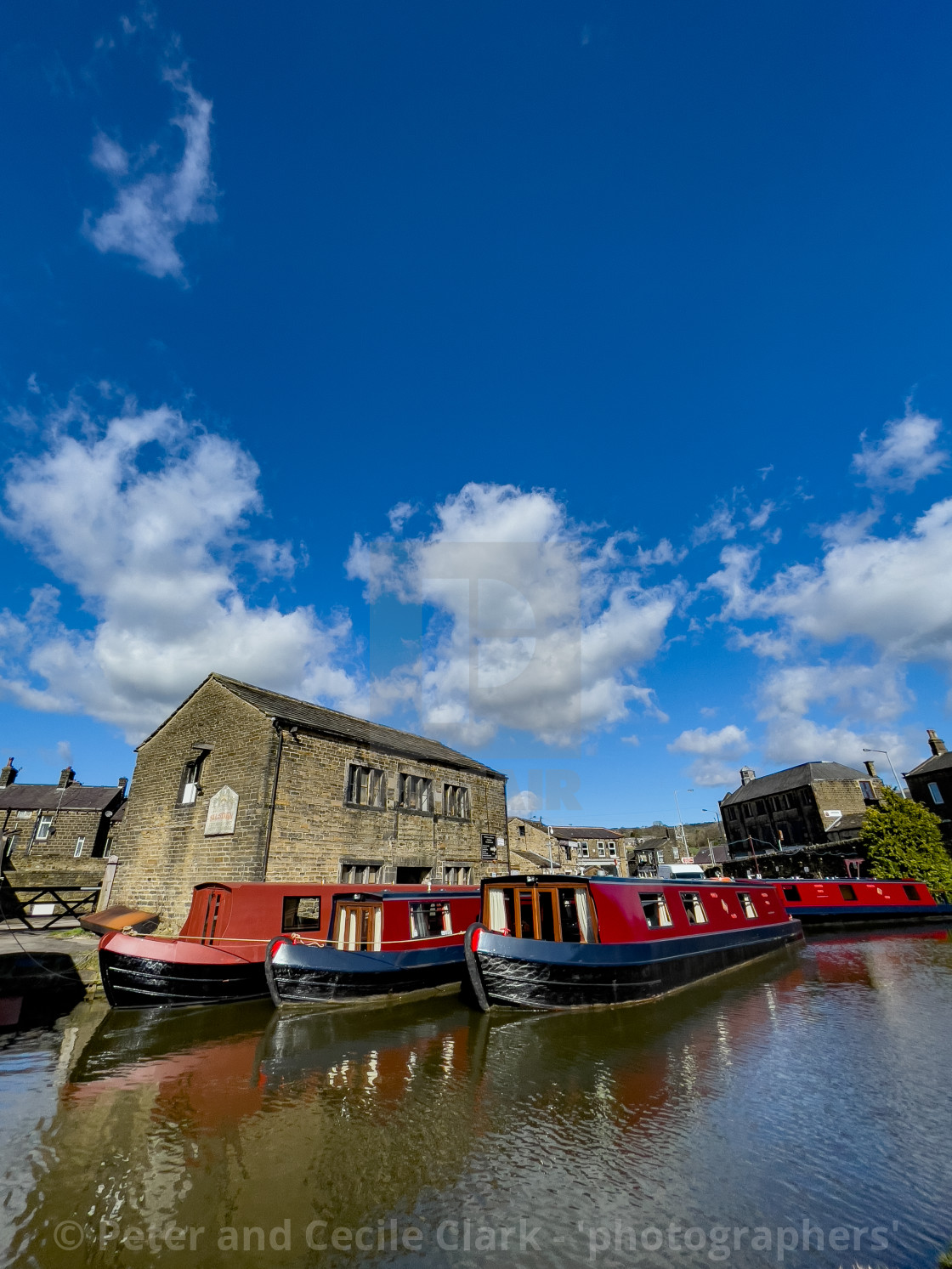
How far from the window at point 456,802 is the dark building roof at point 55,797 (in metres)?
28.8

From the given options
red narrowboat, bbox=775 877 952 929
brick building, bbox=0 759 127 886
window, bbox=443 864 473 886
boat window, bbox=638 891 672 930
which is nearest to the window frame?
window, bbox=443 864 473 886

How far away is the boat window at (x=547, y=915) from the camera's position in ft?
42.4

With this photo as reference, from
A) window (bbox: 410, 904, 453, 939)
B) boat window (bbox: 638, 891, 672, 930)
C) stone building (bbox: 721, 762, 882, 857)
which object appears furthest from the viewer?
stone building (bbox: 721, 762, 882, 857)

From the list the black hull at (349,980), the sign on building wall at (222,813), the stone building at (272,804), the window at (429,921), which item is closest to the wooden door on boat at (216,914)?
the stone building at (272,804)

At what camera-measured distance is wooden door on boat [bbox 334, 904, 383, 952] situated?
13.3m

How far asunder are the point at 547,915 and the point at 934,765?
141 feet

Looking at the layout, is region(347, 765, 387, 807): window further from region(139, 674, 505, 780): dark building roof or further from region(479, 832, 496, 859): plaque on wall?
region(479, 832, 496, 859): plaque on wall

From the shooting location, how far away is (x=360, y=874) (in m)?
18.4

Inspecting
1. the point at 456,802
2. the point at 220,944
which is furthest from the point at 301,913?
the point at 456,802

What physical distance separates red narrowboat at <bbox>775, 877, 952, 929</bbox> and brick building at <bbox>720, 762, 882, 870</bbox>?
15.2 meters

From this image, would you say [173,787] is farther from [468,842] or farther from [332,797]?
[468,842]

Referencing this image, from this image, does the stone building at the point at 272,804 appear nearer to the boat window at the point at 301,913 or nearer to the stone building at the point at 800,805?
the boat window at the point at 301,913

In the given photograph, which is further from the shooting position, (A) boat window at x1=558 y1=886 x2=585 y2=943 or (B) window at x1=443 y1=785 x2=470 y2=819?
(B) window at x1=443 y1=785 x2=470 y2=819

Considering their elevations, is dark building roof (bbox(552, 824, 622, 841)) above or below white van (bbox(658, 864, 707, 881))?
above
